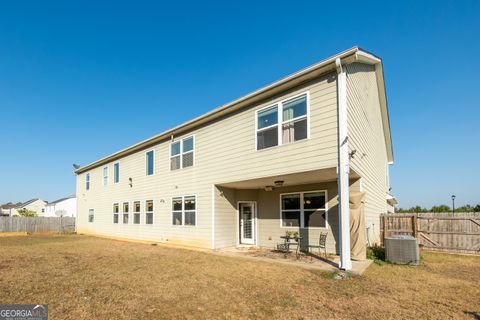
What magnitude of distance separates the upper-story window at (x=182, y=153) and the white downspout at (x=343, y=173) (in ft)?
24.8

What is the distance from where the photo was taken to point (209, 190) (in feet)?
40.9

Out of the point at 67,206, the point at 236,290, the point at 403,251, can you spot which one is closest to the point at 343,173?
the point at 403,251

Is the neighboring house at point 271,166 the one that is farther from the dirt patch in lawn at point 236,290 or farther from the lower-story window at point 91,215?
the lower-story window at point 91,215

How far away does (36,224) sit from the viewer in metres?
27.4

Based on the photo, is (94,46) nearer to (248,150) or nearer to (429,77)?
(248,150)

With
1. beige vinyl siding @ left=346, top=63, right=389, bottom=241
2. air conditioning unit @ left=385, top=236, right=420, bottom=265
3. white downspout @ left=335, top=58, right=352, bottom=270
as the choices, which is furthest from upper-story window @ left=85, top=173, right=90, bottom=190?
air conditioning unit @ left=385, top=236, right=420, bottom=265

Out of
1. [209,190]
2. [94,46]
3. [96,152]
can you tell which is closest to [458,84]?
[209,190]

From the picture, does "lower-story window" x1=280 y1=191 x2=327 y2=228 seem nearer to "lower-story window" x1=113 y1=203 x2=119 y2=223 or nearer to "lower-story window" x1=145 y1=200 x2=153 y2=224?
"lower-story window" x1=145 y1=200 x2=153 y2=224

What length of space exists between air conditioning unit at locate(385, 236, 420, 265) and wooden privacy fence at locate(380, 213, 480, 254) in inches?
141

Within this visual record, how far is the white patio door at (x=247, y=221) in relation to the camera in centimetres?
1335

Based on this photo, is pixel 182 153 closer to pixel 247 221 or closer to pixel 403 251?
pixel 247 221

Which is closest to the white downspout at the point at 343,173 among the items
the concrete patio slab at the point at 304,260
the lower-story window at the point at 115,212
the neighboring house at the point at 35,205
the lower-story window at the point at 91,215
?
the concrete patio slab at the point at 304,260

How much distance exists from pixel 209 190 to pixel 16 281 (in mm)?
7130

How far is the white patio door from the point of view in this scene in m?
13.4
